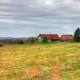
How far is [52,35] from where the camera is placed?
91375mm

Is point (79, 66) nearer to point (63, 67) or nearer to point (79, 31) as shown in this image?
point (63, 67)

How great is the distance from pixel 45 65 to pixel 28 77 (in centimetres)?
444

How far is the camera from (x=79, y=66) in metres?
16.1

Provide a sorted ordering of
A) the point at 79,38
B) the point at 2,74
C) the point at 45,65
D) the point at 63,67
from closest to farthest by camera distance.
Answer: the point at 2,74 → the point at 63,67 → the point at 45,65 → the point at 79,38

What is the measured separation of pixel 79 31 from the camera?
226 feet

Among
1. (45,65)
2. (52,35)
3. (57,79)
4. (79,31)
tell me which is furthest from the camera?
(52,35)

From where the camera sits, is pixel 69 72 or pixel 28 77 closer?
pixel 28 77

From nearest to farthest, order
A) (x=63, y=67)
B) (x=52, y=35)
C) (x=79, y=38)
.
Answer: (x=63, y=67) → (x=79, y=38) → (x=52, y=35)

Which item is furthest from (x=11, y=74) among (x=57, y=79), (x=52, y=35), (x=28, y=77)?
(x=52, y=35)

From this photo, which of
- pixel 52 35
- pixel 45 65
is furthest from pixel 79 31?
pixel 45 65

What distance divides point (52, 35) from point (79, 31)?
22.9 m

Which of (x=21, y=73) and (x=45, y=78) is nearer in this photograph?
(x=45, y=78)

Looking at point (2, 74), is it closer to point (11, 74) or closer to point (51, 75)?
point (11, 74)

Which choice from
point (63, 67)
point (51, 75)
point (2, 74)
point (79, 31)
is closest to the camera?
point (51, 75)
